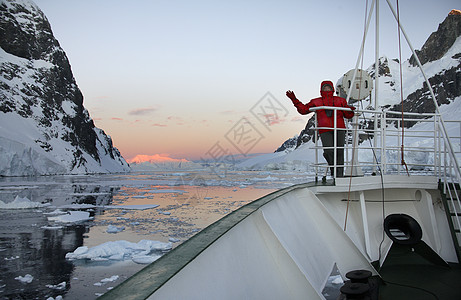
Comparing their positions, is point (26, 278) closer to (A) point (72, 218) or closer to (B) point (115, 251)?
(B) point (115, 251)

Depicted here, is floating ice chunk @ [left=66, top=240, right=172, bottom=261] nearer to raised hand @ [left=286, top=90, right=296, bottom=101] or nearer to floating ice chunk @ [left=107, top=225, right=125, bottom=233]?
floating ice chunk @ [left=107, top=225, right=125, bottom=233]

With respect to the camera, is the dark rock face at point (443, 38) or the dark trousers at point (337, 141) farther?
the dark rock face at point (443, 38)

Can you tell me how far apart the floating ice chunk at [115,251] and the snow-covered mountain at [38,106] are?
51568mm

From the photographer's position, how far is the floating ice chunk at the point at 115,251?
7.21 meters

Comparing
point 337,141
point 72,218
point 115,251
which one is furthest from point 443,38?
point 115,251

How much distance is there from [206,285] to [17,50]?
314ft

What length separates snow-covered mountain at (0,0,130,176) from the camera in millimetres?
57062

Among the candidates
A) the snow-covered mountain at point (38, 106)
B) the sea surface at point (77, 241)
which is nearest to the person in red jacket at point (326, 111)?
the sea surface at point (77, 241)

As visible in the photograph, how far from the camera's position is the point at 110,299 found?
3.83 feet

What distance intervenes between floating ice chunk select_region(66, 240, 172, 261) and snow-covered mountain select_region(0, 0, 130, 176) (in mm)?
51568

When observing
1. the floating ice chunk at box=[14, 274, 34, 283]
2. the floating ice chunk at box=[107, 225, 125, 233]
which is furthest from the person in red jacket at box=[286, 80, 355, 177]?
the floating ice chunk at box=[107, 225, 125, 233]

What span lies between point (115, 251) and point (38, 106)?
253 feet

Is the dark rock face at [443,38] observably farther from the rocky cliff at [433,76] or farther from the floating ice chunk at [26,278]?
the floating ice chunk at [26,278]

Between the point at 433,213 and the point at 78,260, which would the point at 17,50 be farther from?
the point at 433,213
